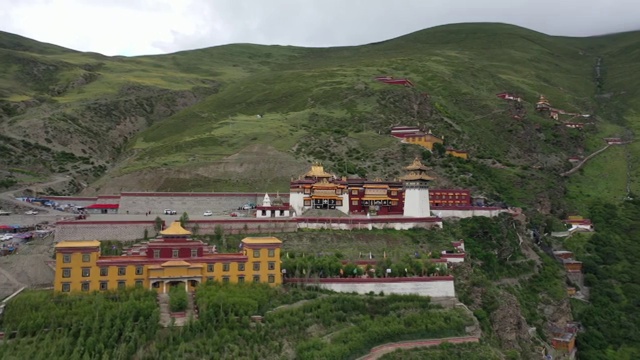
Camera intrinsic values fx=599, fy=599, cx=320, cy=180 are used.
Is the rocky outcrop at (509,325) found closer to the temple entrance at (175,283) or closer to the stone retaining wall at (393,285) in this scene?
the stone retaining wall at (393,285)

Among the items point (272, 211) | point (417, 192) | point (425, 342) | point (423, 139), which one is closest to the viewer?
point (425, 342)

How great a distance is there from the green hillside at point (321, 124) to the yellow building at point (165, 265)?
1103 inches

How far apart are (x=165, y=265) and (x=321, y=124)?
54791 mm

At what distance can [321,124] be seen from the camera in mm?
90438

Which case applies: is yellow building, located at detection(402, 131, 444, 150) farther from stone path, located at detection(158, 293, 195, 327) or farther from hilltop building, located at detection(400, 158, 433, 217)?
stone path, located at detection(158, 293, 195, 327)

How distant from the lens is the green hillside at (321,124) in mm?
74812

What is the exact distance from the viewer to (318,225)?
51.3 meters

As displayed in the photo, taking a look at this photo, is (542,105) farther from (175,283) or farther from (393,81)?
(175,283)

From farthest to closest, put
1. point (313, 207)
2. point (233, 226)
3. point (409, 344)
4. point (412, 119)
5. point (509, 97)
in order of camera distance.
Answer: point (509, 97)
point (412, 119)
point (313, 207)
point (233, 226)
point (409, 344)

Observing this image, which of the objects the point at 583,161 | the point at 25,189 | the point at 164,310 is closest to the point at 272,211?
the point at 164,310

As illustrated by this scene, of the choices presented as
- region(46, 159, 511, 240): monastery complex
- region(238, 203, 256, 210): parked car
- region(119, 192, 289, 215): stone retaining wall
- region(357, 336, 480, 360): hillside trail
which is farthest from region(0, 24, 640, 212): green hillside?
region(357, 336, 480, 360): hillside trail

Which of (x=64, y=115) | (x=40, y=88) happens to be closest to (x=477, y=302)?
(x=64, y=115)

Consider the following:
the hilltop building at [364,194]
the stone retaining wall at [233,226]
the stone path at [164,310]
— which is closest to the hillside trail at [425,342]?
the stone path at [164,310]

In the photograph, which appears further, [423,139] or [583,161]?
[583,161]
